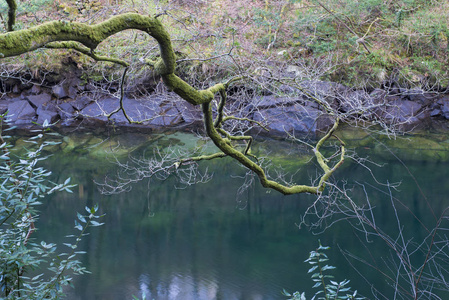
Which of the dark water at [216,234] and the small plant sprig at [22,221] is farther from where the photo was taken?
the dark water at [216,234]

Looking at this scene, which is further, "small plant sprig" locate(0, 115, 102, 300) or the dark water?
the dark water

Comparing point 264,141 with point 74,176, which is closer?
point 74,176

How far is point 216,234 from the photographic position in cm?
618

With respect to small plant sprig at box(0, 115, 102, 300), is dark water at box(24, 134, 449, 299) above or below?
below

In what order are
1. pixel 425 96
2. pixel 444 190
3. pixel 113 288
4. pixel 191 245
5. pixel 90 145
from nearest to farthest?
1. pixel 113 288
2. pixel 191 245
3. pixel 444 190
4. pixel 90 145
5. pixel 425 96

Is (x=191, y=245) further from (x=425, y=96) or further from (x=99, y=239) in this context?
(x=425, y=96)

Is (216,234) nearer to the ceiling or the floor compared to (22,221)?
nearer to the floor

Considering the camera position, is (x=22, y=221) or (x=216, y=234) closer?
(x=22, y=221)

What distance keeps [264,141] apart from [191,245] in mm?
4163

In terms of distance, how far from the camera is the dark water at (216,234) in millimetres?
5098

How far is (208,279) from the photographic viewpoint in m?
5.23

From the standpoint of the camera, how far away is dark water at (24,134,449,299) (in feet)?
16.7

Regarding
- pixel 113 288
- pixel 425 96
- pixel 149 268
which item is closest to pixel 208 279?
pixel 149 268

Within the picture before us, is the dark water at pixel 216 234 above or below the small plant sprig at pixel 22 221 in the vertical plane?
below
